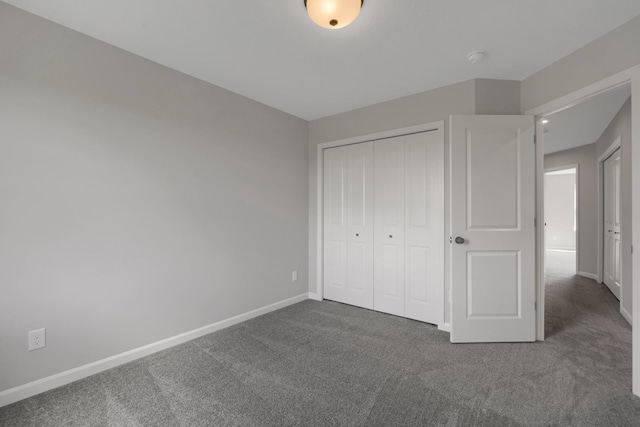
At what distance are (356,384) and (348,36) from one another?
2.46 metres

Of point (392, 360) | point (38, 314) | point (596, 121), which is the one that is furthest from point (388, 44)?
point (596, 121)

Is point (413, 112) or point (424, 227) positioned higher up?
point (413, 112)

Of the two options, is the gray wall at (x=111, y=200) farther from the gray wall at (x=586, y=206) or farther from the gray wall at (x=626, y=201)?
the gray wall at (x=586, y=206)

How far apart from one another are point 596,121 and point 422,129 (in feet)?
9.46

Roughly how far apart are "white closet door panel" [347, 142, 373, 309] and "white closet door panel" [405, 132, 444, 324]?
467 mm

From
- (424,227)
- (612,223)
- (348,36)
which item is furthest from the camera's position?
(612,223)

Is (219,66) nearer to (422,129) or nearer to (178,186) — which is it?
(178,186)

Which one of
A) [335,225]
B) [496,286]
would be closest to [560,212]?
[496,286]

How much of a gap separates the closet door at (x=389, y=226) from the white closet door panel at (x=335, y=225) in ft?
1.47

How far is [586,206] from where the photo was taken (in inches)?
203

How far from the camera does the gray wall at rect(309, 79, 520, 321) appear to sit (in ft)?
8.93

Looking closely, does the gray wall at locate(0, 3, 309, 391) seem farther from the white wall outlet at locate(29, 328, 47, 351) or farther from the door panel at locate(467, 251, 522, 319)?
the door panel at locate(467, 251, 522, 319)

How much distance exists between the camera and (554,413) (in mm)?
1655

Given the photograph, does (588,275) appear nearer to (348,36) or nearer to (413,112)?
(413,112)
